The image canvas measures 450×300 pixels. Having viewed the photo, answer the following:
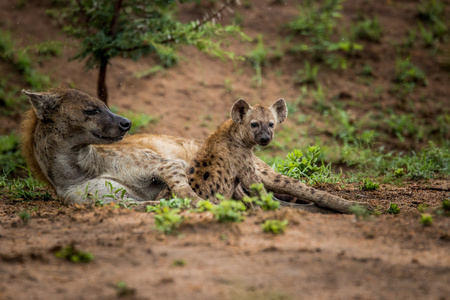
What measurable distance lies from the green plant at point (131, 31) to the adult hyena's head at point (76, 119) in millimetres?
1947

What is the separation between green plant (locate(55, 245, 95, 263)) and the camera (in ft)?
10.0

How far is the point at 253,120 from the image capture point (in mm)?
5160

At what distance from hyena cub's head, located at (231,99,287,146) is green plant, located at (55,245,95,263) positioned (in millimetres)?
2338

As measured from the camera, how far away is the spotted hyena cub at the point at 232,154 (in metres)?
5.01

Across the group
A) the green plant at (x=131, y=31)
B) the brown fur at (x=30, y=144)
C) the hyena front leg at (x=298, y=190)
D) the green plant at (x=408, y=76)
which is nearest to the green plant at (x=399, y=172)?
the hyena front leg at (x=298, y=190)

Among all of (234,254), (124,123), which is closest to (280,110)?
(124,123)

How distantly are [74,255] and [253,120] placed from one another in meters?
2.54

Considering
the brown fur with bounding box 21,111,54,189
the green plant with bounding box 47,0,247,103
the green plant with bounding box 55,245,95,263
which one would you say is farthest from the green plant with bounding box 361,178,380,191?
the green plant with bounding box 55,245,95,263

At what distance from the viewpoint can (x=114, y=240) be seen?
3.46 meters

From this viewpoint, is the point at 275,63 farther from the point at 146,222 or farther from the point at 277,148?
the point at 146,222

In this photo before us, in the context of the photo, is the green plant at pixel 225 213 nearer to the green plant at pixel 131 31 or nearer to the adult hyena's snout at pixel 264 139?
the adult hyena's snout at pixel 264 139

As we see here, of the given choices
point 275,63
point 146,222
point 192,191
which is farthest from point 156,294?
point 275,63

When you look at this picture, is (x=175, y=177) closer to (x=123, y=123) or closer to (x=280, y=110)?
(x=123, y=123)

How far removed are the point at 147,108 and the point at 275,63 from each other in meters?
2.84
